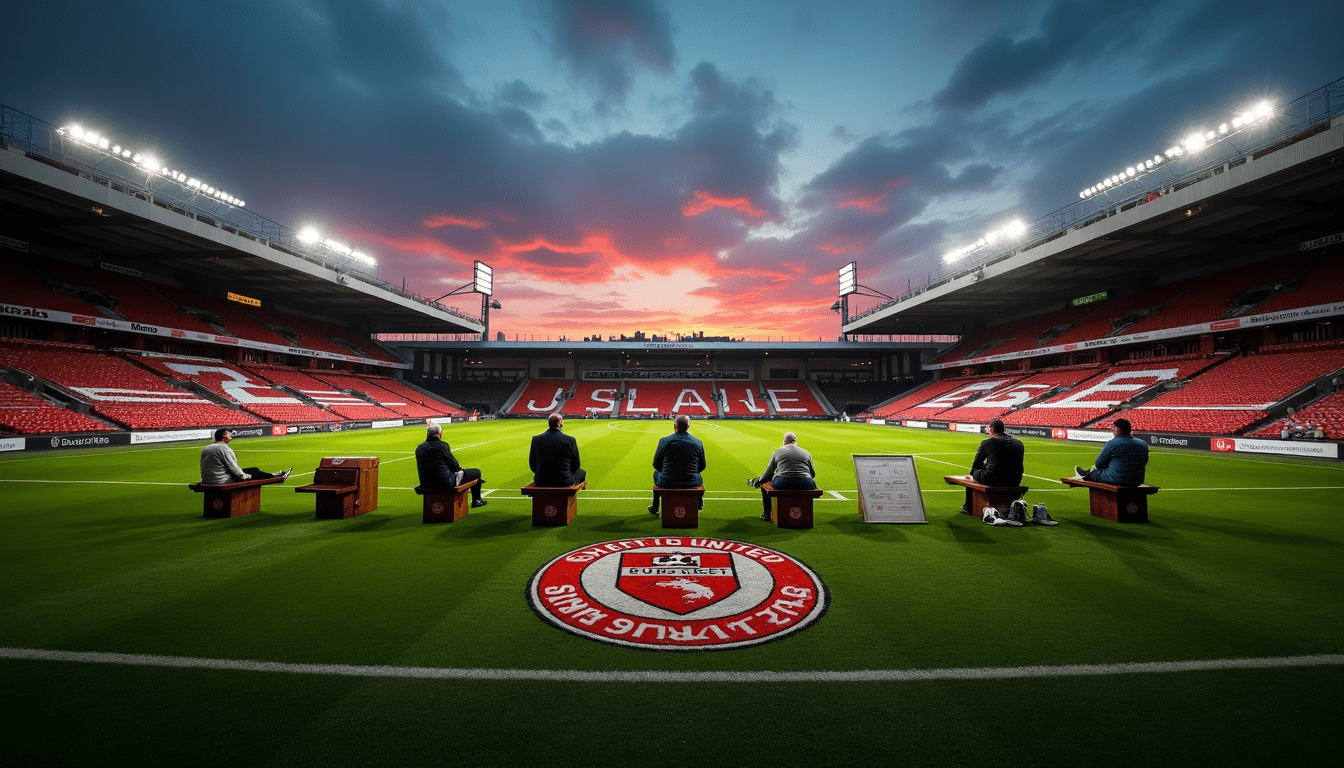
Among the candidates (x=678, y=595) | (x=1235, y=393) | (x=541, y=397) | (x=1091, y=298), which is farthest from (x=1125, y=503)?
(x=541, y=397)

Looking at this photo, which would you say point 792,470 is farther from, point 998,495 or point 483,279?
point 483,279

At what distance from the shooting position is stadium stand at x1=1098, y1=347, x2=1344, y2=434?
819 inches

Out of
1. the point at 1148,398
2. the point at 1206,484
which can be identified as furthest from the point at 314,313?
the point at 1148,398

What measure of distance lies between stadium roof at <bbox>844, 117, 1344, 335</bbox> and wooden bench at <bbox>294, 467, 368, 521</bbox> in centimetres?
3371

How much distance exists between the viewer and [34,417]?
18.8 meters

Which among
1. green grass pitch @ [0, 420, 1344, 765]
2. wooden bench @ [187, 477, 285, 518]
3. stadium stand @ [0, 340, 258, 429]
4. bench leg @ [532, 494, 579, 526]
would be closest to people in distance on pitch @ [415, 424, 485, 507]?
green grass pitch @ [0, 420, 1344, 765]

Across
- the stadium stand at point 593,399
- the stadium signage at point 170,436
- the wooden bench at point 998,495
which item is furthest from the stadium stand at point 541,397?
the wooden bench at point 998,495

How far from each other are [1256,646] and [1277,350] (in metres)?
34.1

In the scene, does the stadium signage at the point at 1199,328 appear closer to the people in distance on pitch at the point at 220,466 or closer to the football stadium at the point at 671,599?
the football stadium at the point at 671,599

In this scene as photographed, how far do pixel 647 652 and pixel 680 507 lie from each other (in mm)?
3621

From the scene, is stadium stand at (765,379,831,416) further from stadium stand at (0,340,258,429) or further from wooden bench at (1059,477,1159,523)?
stadium stand at (0,340,258,429)

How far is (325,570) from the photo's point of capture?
542 cm

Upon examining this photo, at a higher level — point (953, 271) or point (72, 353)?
point (953, 271)

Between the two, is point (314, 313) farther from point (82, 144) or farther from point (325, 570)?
Result: point (325, 570)
